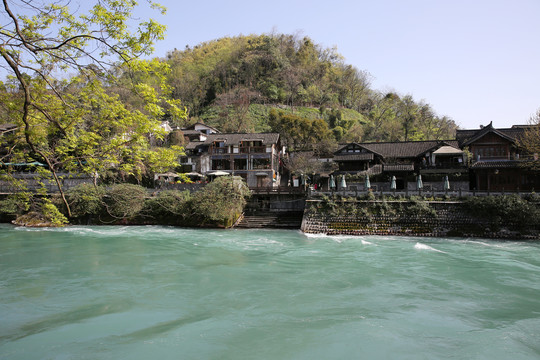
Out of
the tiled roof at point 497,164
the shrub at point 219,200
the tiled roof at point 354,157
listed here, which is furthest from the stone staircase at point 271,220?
the tiled roof at point 497,164

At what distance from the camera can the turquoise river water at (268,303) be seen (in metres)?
7.21

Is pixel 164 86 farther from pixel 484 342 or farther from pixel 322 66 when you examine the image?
pixel 322 66

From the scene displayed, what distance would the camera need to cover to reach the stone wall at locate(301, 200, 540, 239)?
72.8 feet

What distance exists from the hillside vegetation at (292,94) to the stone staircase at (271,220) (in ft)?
82.7

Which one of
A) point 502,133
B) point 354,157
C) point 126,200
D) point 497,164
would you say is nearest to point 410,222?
point 497,164

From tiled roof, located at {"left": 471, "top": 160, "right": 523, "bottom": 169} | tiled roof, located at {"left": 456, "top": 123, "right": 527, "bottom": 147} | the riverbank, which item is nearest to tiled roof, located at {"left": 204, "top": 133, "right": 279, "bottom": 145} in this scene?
the riverbank

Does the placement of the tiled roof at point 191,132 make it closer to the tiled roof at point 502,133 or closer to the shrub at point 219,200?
the shrub at point 219,200

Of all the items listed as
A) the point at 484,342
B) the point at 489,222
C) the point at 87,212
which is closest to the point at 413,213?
the point at 489,222

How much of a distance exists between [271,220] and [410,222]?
36.9 ft

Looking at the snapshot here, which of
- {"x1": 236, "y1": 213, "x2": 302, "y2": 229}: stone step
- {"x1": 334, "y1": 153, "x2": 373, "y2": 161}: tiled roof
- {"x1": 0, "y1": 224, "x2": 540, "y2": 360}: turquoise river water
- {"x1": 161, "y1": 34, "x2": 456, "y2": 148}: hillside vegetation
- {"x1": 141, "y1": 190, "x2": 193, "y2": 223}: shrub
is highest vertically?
{"x1": 161, "y1": 34, "x2": 456, "y2": 148}: hillside vegetation

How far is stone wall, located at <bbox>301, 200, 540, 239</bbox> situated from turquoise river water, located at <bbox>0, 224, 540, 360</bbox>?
456cm

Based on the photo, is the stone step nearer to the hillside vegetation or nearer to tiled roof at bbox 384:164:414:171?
tiled roof at bbox 384:164:414:171

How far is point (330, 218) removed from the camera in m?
24.8

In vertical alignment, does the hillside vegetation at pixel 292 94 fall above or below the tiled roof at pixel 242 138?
above
